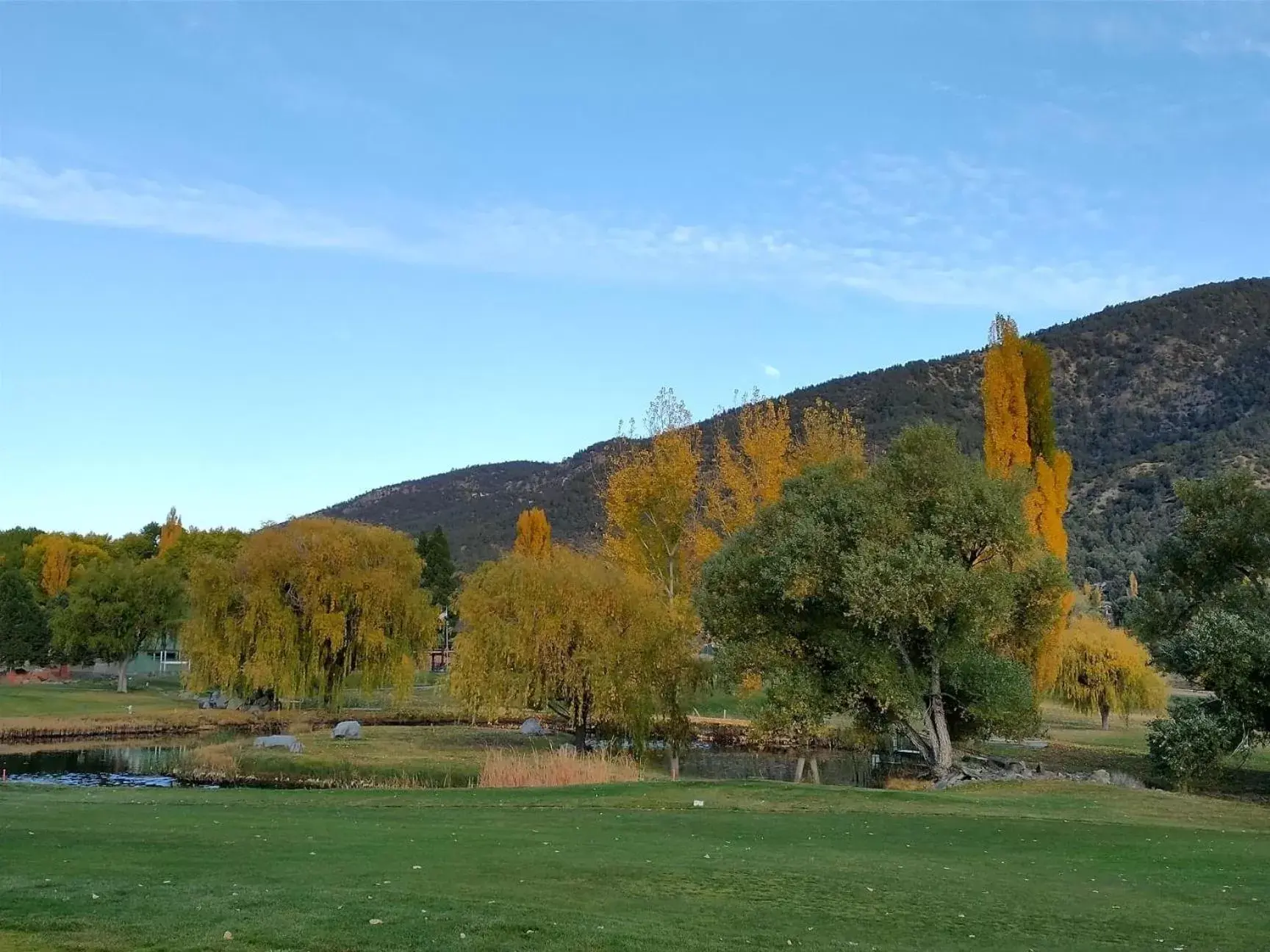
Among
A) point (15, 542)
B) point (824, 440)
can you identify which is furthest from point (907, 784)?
point (15, 542)

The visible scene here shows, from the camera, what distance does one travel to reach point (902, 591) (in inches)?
1133

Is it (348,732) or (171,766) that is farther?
(348,732)

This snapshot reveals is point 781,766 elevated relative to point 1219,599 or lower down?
lower down

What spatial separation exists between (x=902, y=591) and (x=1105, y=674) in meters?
26.8

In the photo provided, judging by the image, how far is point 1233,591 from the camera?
30.8m

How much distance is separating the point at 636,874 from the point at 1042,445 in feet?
120

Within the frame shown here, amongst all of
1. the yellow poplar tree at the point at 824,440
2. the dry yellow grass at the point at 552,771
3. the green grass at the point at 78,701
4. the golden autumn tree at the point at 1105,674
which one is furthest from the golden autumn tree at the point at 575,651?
the green grass at the point at 78,701

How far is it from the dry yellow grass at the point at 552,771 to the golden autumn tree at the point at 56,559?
9245cm

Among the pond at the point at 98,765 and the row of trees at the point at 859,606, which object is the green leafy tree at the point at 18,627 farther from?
the row of trees at the point at 859,606

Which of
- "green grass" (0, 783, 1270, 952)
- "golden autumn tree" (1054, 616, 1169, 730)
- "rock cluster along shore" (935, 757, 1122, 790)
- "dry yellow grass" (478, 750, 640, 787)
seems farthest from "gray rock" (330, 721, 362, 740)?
"golden autumn tree" (1054, 616, 1169, 730)

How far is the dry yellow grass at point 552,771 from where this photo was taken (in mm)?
28516

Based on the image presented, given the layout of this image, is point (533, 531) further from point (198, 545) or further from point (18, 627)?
point (18, 627)

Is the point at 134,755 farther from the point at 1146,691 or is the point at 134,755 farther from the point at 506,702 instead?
the point at 1146,691

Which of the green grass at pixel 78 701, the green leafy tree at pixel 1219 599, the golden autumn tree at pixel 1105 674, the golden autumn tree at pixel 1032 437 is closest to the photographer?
the green leafy tree at pixel 1219 599
